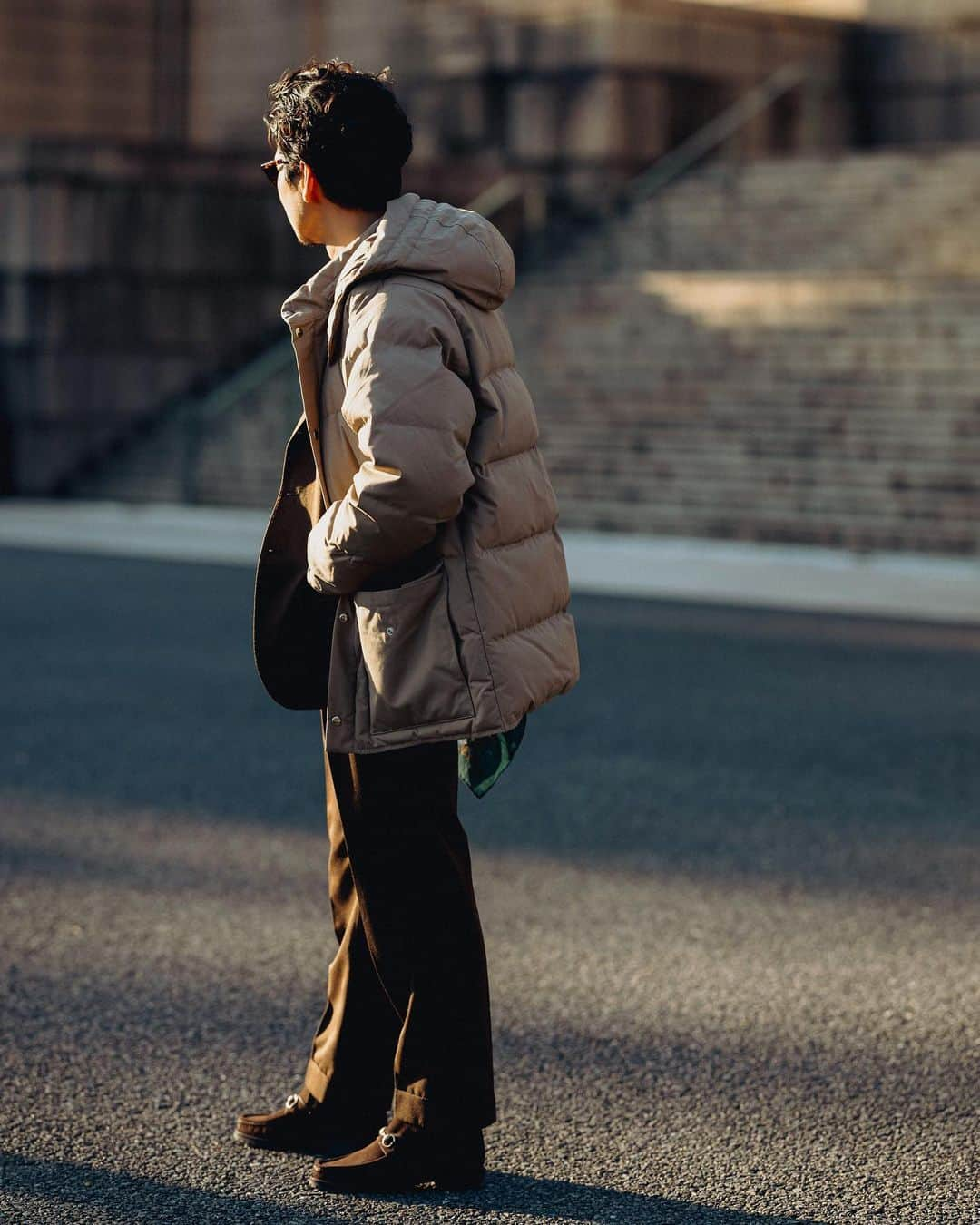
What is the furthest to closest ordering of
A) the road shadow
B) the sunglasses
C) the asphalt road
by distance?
the road shadow < the asphalt road < the sunglasses

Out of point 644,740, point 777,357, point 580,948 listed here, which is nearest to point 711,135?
point 777,357

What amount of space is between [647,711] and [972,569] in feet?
21.8

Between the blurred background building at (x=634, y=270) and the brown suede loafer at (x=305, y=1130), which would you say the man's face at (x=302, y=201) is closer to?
the brown suede loafer at (x=305, y=1130)

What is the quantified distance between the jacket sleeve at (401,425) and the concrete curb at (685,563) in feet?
30.3

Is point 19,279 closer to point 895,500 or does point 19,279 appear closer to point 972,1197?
point 895,500

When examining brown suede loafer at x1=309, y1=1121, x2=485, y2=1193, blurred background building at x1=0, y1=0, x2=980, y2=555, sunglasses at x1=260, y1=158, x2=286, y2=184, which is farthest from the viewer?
blurred background building at x1=0, y1=0, x2=980, y2=555

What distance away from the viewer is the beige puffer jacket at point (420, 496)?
3242 mm

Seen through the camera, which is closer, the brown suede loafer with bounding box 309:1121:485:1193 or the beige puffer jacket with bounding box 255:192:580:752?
the beige puffer jacket with bounding box 255:192:580:752

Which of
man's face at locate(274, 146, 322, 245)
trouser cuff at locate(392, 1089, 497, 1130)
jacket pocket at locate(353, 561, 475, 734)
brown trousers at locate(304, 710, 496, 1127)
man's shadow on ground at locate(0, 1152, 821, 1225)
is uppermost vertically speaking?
man's face at locate(274, 146, 322, 245)

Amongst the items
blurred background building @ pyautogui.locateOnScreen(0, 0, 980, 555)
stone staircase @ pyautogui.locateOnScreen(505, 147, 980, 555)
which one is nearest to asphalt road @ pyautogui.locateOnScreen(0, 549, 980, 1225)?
stone staircase @ pyautogui.locateOnScreen(505, 147, 980, 555)

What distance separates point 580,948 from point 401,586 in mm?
2094

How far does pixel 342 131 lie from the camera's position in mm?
3330

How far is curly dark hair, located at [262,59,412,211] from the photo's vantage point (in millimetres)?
3322

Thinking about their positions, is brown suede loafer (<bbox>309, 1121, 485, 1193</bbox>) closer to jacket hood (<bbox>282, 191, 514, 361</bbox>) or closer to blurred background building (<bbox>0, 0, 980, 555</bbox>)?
jacket hood (<bbox>282, 191, 514, 361</bbox>)
